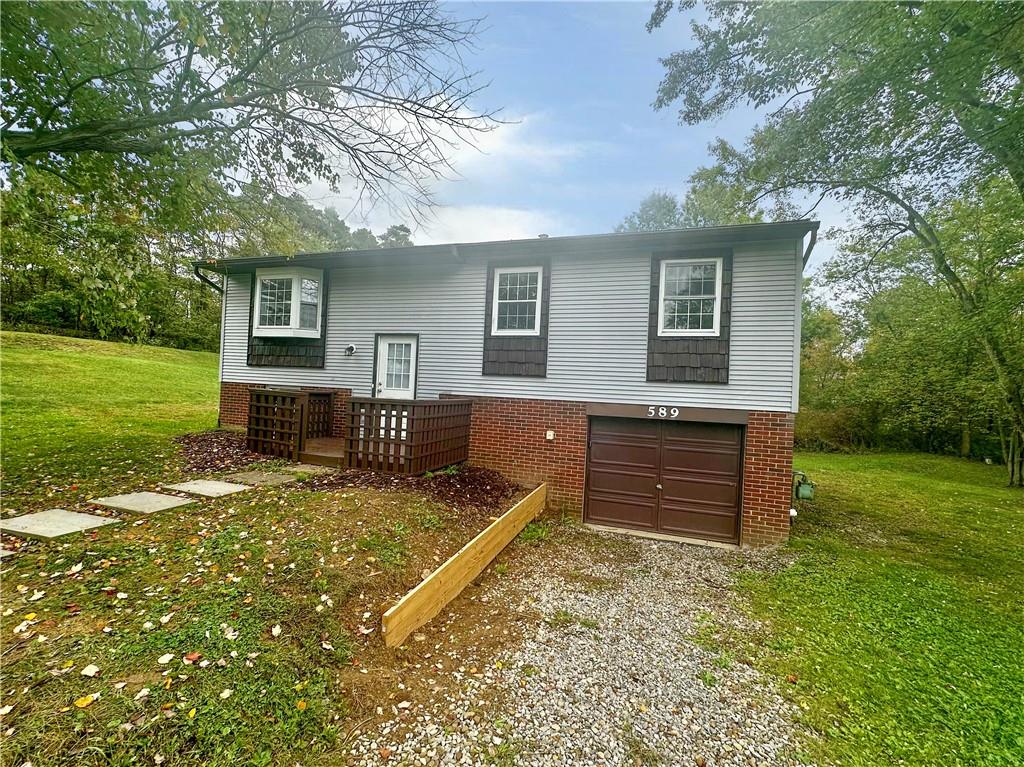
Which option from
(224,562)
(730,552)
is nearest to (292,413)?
(224,562)

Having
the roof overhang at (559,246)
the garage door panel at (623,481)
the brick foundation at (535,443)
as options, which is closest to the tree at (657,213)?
the roof overhang at (559,246)

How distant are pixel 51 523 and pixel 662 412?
24.7 feet

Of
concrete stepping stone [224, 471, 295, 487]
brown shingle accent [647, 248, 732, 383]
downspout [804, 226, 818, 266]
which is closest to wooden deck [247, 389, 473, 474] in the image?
concrete stepping stone [224, 471, 295, 487]

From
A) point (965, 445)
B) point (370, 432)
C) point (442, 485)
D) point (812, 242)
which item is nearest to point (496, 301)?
point (370, 432)

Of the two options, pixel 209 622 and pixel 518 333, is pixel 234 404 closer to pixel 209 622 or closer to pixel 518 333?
pixel 518 333

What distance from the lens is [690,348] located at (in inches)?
258

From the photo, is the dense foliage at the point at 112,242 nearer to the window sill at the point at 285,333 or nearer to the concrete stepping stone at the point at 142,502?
the concrete stepping stone at the point at 142,502

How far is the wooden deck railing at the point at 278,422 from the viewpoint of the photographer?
23.7 ft

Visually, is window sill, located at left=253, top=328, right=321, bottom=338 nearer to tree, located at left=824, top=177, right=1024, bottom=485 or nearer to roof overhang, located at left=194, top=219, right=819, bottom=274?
roof overhang, located at left=194, top=219, right=819, bottom=274

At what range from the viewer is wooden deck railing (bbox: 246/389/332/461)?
23.7 feet

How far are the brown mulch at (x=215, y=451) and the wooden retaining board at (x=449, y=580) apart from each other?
14.5 ft

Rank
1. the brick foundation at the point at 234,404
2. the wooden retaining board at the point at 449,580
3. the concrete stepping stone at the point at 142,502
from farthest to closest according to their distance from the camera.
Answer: the brick foundation at the point at 234,404
the concrete stepping stone at the point at 142,502
the wooden retaining board at the point at 449,580

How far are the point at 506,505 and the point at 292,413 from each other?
4.25 meters

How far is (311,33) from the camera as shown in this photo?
4664mm
